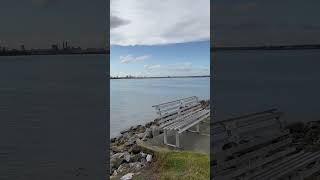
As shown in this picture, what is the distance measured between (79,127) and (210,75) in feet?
2.63

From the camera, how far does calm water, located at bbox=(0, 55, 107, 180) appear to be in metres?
2.24

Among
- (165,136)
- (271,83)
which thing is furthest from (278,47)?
(165,136)

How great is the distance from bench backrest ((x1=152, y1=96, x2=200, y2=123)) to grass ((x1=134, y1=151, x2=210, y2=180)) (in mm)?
616

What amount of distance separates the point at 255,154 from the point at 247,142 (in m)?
0.11

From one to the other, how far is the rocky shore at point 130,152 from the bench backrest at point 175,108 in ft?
0.26

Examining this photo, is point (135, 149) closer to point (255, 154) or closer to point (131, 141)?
point (131, 141)

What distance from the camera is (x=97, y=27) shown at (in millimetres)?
2113

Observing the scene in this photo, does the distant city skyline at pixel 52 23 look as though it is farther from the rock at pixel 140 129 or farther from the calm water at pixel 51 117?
the rock at pixel 140 129

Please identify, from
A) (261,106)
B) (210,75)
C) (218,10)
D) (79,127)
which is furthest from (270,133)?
(79,127)

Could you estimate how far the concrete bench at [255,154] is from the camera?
192cm

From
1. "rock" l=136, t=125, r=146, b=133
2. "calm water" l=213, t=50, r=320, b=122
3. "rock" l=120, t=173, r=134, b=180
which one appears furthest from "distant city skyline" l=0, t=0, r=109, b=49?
"rock" l=136, t=125, r=146, b=133

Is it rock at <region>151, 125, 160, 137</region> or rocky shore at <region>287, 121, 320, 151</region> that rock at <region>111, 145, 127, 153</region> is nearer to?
rock at <region>151, 125, 160, 137</region>

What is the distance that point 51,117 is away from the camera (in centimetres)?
256

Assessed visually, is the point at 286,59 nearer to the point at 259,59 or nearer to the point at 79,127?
the point at 259,59
